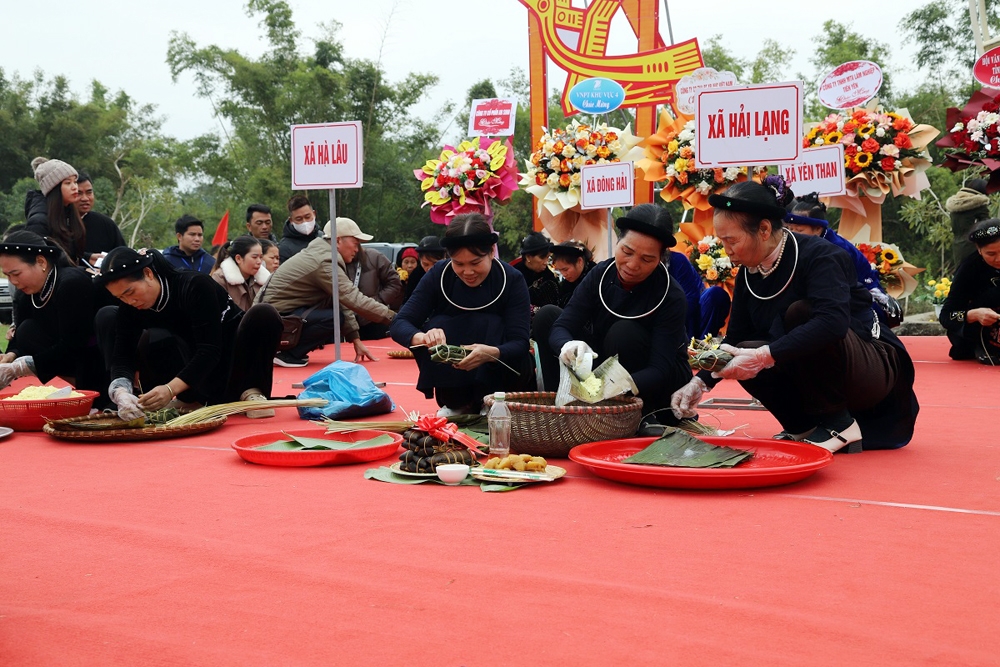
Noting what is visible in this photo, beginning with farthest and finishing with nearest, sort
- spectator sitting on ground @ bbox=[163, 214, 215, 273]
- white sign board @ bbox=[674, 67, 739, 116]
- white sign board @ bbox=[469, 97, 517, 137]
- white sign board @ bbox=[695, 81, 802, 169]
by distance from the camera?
white sign board @ bbox=[469, 97, 517, 137], white sign board @ bbox=[674, 67, 739, 116], spectator sitting on ground @ bbox=[163, 214, 215, 273], white sign board @ bbox=[695, 81, 802, 169]

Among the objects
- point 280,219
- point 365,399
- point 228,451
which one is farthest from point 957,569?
point 280,219

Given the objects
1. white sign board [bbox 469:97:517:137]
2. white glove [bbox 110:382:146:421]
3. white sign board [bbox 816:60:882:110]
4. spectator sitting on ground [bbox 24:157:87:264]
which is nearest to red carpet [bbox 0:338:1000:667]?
white glove [bbox 110:382:146:421]

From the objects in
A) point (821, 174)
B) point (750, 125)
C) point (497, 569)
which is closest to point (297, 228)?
point (821, 174)

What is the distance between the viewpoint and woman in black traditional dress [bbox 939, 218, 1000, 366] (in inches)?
289

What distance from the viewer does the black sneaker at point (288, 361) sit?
8664 mm

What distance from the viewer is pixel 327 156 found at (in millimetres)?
6316

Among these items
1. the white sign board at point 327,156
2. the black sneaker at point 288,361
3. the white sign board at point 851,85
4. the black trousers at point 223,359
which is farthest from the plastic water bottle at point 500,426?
the white sign board at point 851,85

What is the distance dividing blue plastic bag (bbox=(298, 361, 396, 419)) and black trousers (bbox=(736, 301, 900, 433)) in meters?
2.19

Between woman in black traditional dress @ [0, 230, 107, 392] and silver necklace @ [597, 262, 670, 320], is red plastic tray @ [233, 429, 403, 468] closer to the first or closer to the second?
silver necklace @ [597, 262, 670, 320]

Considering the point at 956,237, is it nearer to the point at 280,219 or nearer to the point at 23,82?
the point at 280,219

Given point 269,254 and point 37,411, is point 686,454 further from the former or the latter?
point 269,254

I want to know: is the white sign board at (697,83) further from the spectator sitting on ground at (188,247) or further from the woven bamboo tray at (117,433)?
the woven bamboo tray at (117,433)

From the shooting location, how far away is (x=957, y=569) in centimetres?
239

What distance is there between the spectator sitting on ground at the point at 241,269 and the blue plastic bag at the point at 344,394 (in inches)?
131
